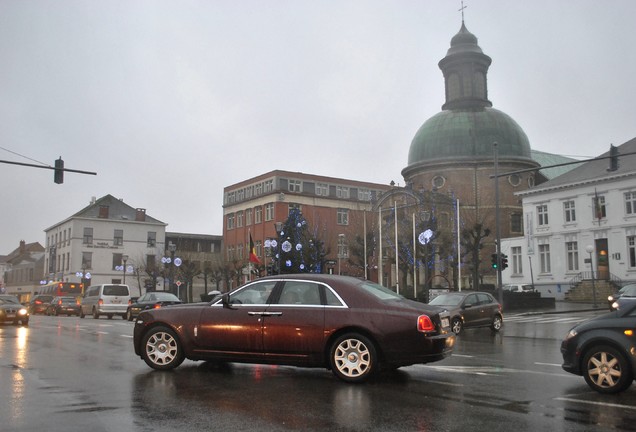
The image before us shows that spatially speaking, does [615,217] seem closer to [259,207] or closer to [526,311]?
[526,311]

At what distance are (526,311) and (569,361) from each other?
27.7 meters

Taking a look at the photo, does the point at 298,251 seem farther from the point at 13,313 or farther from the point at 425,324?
the point at 425,324

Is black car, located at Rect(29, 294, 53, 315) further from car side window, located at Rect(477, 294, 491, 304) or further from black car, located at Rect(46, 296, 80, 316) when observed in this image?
car side window, located at Rect(477, 294, 491, 304)

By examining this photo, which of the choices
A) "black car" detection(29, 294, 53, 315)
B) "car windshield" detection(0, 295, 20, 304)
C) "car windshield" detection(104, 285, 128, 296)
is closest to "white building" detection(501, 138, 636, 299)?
"car windshield" detection(104, 285, 128, 296)

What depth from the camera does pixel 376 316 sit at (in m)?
8.27

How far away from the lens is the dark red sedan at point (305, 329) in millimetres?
8172

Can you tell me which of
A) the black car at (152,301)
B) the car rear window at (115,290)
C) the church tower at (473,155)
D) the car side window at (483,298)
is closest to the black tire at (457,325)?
the car side window at (483,298)

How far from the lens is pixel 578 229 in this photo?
165 feet

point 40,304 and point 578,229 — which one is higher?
point 578,229

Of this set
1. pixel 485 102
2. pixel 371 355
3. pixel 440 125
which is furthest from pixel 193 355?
pixel 485 102

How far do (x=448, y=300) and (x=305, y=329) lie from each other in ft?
40.8

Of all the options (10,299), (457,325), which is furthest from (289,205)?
(457,325)

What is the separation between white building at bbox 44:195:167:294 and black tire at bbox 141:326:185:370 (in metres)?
66.3

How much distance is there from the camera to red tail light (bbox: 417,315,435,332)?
8.12 meters
